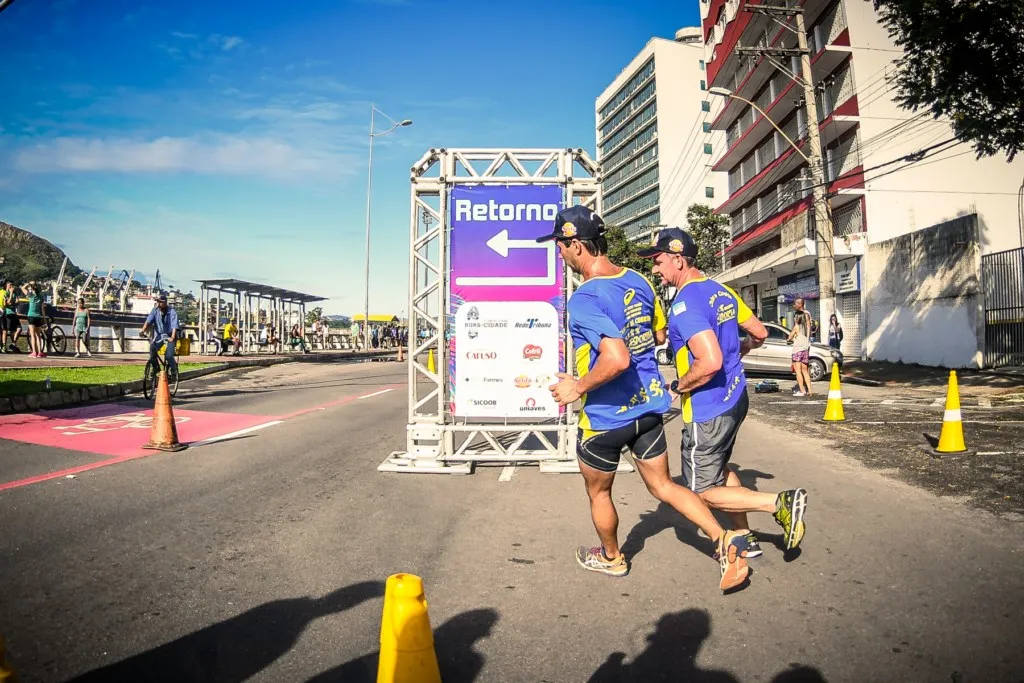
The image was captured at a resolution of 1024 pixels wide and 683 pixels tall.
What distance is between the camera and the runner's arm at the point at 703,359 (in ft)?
11.9

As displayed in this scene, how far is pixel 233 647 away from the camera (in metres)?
2.86

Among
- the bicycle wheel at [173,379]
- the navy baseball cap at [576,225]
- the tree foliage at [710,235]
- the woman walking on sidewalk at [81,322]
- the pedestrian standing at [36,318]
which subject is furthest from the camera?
the tree foliage at [710,235]

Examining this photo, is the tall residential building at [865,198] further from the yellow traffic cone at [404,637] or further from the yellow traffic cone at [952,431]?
the yellow traffic cone at [404,637]

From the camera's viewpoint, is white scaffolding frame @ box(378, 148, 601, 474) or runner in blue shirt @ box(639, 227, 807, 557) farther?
white scaffolding frame @ box(378, 148, 601, 474)

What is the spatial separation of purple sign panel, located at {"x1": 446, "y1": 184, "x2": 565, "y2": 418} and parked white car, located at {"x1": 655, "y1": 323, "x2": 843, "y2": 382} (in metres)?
11.9

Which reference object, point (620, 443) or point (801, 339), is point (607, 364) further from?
point (801, 339)

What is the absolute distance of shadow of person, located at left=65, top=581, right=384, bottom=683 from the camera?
103 inches

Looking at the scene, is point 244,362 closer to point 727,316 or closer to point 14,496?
point 14,496

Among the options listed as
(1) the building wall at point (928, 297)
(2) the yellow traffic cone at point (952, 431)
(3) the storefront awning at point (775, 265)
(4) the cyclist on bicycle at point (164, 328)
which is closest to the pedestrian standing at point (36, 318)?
(4) the cyclist on bicycle at point (164, 328)

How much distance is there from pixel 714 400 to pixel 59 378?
1493 centimetres

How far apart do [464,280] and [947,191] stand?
33.2 m

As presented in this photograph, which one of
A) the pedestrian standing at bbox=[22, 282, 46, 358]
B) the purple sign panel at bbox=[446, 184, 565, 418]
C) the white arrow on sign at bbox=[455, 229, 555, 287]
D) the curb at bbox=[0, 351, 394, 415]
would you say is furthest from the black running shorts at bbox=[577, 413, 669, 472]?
the pedestrian standing at bbox=[22, 282, 46, 358]

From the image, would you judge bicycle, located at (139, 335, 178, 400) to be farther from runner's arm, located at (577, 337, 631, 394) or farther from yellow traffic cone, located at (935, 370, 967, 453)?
yellow traffic cone, located at (935, 370, 967, 453)

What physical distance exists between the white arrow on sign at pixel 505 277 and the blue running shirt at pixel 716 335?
2.85m
